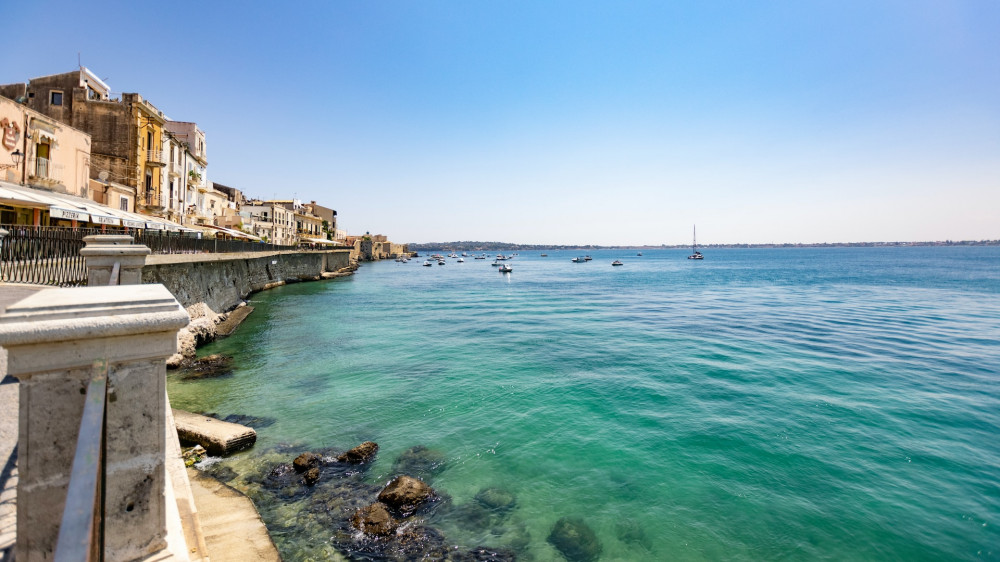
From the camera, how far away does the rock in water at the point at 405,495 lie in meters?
8.66

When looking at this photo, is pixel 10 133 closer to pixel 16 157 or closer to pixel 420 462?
pixel 16 157

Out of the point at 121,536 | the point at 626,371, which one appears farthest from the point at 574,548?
the point at 626,371

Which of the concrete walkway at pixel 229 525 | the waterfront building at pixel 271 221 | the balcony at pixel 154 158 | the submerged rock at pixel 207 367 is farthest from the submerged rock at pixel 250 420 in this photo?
the waterfront building at pixel 271 221

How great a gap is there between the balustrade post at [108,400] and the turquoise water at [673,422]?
19.8 ft

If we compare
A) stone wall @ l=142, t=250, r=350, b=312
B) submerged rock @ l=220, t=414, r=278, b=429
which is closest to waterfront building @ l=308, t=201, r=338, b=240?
stone wall @ l=142, t=250, r=350, b=312

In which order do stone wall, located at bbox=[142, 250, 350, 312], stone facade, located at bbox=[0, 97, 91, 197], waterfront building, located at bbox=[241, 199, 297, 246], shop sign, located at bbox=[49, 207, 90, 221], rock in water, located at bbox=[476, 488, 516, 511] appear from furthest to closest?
1. waterfront building, located at bbox=[241, 199, 297, 246]
2. stone facade, located at bbox=[0, 97, 91, 197]
3. stone wall, located at bbox=[142, 250, 350, 312]
4. shop sign, located at bbox=[49, 207, 90, 221]
5. rock in water, located at bbox=[476, 488, 516, 511]

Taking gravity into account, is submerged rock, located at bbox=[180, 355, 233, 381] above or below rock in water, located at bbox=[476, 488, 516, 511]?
above

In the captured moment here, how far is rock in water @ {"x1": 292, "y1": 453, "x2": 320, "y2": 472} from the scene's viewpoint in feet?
32.1

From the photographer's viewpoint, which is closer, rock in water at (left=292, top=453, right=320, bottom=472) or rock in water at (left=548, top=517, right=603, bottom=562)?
rock in water at (left=548, top=517, right=603, bottom=562)

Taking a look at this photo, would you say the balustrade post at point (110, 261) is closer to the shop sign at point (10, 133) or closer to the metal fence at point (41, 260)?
the metal fence at point (41, 260)

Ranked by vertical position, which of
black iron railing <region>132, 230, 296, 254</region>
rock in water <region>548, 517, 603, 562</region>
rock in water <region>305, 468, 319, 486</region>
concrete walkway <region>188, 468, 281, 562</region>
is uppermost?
black iron railing <region>132, 230, 296, 254</region>

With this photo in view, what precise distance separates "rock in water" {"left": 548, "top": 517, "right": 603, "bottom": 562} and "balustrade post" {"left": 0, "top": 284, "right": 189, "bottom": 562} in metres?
6.88

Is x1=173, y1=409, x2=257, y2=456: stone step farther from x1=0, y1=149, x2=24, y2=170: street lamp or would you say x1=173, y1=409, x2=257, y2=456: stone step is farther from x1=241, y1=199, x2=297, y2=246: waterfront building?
x1=241, y1=199, x2=297, y2=246: waterfront building

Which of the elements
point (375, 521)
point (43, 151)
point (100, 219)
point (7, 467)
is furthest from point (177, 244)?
point (7, 467)
